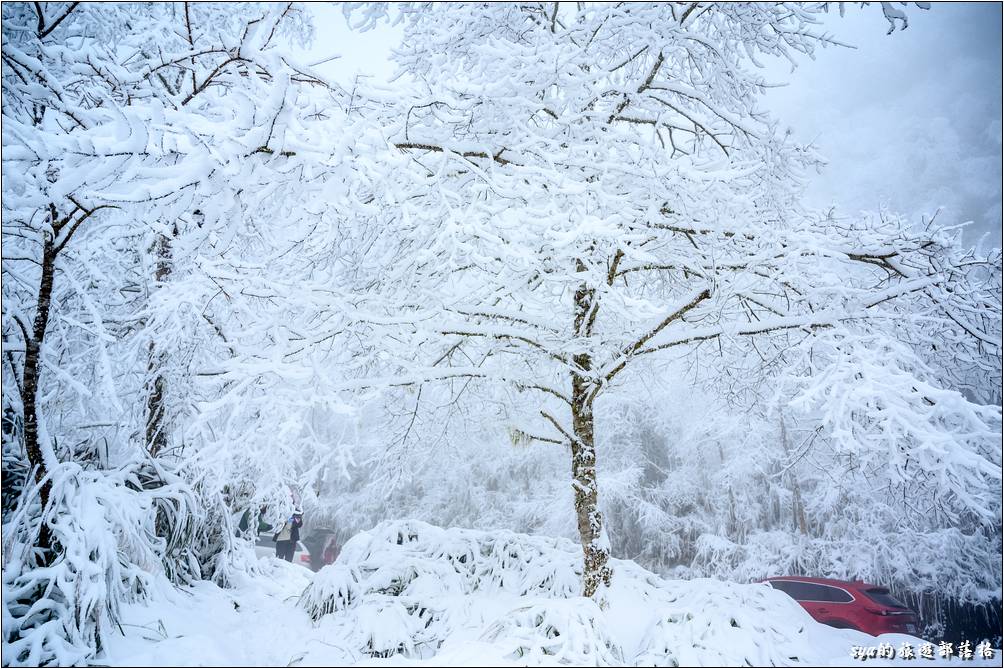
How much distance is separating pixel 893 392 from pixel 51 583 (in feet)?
17.6

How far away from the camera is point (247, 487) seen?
6.24m

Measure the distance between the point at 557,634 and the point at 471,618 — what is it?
1299 millimetres

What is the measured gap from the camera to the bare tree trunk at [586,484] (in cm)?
439

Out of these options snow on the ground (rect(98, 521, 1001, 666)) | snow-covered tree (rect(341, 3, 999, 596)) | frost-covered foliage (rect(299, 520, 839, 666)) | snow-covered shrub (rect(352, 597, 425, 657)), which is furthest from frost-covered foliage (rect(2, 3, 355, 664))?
snow-covered shrub (rect(352, 597, 425, 657))

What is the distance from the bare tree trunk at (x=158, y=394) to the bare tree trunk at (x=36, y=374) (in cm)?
118

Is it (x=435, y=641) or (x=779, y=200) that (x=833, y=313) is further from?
(x=435, y=641)

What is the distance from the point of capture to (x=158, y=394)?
505 centimetres

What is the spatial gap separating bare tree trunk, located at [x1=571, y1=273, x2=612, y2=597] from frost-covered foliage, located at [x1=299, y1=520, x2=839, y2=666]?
0.23 metres

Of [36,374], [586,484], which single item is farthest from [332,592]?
[36,374]

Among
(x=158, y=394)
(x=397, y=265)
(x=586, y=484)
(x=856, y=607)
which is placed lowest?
(x=856, y=607)

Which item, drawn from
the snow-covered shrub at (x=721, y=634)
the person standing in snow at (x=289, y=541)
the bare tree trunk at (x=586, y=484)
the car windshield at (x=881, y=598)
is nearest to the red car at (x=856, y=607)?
the car windshield at (x=881, y=598)

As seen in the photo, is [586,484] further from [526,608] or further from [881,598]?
[881,598]

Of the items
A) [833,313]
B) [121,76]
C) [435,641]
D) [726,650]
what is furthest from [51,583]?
[833,313]

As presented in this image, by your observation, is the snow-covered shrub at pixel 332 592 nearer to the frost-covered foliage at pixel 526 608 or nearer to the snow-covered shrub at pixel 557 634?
the frost-covered foliage at pixel 526 608
